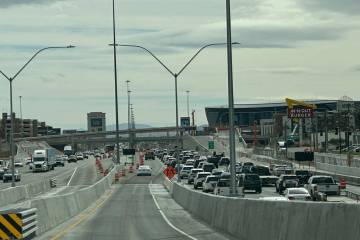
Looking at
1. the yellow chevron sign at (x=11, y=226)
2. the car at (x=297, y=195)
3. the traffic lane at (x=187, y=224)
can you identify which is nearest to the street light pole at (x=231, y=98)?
the traffic lane at (x=187, y=224)

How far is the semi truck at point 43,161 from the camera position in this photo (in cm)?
11450

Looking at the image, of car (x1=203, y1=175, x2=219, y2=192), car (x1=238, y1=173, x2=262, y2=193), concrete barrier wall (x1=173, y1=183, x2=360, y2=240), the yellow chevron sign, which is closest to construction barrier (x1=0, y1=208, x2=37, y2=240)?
the yellow chevron sign

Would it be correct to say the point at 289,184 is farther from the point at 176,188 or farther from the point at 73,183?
the point at 73,183

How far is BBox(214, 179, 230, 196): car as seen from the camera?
168ft

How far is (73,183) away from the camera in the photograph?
83.4 metres

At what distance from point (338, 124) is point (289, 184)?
310 feet

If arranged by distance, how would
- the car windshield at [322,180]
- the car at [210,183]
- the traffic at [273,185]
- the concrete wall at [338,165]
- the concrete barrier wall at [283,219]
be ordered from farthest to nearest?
the concrete wall at [338,165] → the car at [210,183] → the car windshield at [322,180] → the traffic at [273,185] → the concrete barrier wall at [283,219]

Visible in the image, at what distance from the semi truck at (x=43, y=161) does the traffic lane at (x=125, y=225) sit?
71.2 meters

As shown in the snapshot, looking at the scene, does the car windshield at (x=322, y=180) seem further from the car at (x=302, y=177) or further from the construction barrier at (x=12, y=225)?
the construction barrier at (x=12, y=225)

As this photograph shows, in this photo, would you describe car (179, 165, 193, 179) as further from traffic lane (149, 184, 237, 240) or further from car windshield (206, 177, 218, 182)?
traffic lane (149, 184, 237, 240)

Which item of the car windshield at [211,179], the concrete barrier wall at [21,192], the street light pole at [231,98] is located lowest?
the concrete barrier wall at [21,192]

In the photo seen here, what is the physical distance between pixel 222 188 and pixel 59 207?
781 inches

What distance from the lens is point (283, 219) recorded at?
17641 millimetres

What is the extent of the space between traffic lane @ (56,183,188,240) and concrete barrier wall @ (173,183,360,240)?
5.80 ft
